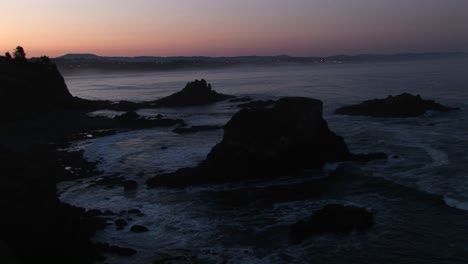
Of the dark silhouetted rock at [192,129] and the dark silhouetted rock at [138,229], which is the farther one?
the dark silhouetted rock at [192,129]

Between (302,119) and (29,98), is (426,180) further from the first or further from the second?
(29,98)

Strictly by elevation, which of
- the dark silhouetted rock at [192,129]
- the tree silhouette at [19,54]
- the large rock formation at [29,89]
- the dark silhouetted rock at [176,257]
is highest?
the tree silhouette at [19,54]

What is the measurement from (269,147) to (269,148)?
8 cm

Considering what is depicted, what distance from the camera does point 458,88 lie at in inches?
4126

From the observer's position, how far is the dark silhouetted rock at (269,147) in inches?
1417

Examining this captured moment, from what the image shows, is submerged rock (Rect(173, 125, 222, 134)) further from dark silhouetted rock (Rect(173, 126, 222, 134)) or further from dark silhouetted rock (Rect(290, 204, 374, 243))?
dark silhouetted rock (Rect(290, 204, 374, 243))

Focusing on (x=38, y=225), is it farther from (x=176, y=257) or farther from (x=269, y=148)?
(x=269, y=148)

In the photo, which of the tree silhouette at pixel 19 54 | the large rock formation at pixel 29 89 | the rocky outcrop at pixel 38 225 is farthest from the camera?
the tree silhouette at pixel 19 54

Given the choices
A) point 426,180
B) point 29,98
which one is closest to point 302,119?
point 426,180

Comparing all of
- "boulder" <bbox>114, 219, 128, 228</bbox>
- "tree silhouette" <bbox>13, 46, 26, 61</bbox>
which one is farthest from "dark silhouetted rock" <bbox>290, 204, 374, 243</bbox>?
"tree silhouette" <bbox>13, 46, 26, 61</bbox>

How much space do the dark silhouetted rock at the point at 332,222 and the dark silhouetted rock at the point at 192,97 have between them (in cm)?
7067

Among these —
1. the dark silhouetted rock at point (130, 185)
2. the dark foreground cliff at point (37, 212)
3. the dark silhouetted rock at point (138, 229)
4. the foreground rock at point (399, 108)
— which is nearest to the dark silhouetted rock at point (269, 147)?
the dark silhouetted rock at point (130, 185)

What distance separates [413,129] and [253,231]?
3404cm

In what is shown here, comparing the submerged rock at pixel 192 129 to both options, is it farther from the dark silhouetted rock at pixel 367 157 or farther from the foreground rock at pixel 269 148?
the dark silhouetted rock at pixel 367 157
